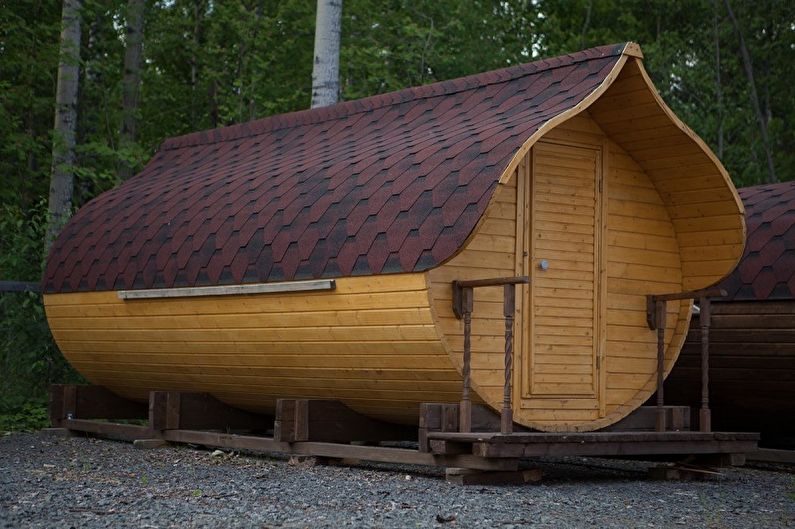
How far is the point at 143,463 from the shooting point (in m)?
11.2

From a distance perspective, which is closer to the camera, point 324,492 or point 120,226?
point 324,492

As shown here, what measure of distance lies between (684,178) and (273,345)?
3.80 metres

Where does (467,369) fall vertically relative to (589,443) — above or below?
above

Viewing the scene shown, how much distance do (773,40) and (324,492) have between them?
66.1 feet

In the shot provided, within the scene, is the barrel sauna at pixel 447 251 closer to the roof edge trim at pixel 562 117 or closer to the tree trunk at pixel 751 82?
the roof edge trim at pixel 562 117

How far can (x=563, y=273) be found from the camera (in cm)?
1095

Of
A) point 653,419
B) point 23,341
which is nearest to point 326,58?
point 23,341

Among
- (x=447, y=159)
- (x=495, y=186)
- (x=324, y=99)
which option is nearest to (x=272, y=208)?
(x=447, y=159)

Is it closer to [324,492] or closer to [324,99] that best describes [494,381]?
[324,492]

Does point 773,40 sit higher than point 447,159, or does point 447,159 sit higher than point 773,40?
point 773,40

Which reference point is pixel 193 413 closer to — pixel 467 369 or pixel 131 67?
pixel 467 369

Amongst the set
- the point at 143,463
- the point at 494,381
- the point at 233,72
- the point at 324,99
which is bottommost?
the point at 143,463

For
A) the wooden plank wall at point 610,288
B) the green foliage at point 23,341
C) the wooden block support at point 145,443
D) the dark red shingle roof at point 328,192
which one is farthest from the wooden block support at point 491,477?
the green foliage at point 23,341

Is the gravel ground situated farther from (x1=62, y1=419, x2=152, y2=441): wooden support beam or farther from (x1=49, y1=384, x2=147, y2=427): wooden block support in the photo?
(x1=49, y1=384, x2=147, y2=427): wooden block support
